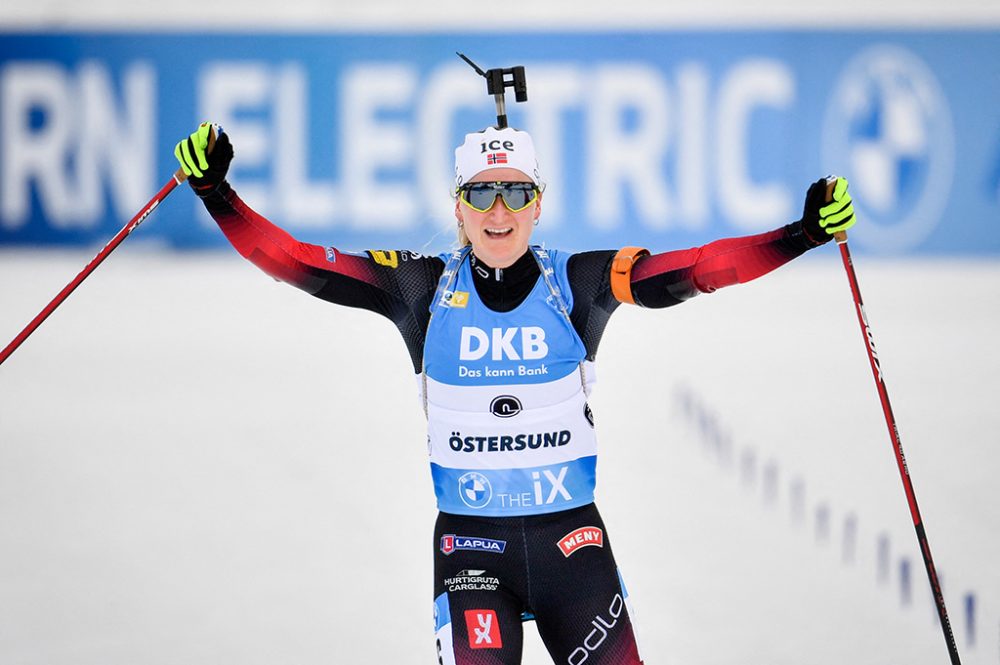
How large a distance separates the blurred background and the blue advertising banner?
1.2 inches

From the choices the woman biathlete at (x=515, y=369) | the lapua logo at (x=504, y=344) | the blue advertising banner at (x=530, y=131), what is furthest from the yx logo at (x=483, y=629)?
the blue advertising banner at (x=530, y=131)

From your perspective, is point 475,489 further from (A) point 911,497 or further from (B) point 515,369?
(A) point 911,497

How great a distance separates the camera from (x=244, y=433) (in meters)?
7.32

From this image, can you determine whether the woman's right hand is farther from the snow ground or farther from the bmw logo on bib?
the snow ground

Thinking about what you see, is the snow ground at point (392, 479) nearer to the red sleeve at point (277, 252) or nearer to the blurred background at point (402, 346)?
the blurred background at point (402, 346)

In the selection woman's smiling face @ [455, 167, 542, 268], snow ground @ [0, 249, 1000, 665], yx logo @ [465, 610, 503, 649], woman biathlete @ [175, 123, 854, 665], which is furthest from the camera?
snow ground @ [0, 249, 1000, 665]

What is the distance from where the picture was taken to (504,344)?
3.42m

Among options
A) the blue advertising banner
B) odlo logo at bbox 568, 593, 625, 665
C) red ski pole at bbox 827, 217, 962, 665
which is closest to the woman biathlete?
odlo logo at bbox 568, 593, 625, 665

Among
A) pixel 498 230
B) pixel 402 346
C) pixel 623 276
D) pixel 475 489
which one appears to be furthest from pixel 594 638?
pixel 402 346

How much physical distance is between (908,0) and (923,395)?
6.14m

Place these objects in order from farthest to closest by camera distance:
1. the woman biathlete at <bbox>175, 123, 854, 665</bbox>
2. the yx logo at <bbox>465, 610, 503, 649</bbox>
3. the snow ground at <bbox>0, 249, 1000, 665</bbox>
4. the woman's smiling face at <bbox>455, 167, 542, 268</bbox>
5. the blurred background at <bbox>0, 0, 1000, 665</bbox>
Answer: the blurred background at <bbox>0, 0, 1000, 665</bbox> → the snow ground at <bbox>0, 249, 1000, 665</bbox> → the woman's smiling face at <bbox>455, 167, 542, 268</bbox> → the woman biathlete at <bbox>175, 123, 854, 665</bbox> → the yx logo at <bbox>465, 610, 503, 649</bbox>

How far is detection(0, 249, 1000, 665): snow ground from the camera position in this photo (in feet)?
15.9

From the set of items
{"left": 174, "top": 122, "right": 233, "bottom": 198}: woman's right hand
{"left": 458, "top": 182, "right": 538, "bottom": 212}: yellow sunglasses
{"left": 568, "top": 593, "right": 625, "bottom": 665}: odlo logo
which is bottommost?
{"left": 568, "top": 593, "right": 625, "bottom": 665}: odlo logo

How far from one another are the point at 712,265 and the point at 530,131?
871cm
